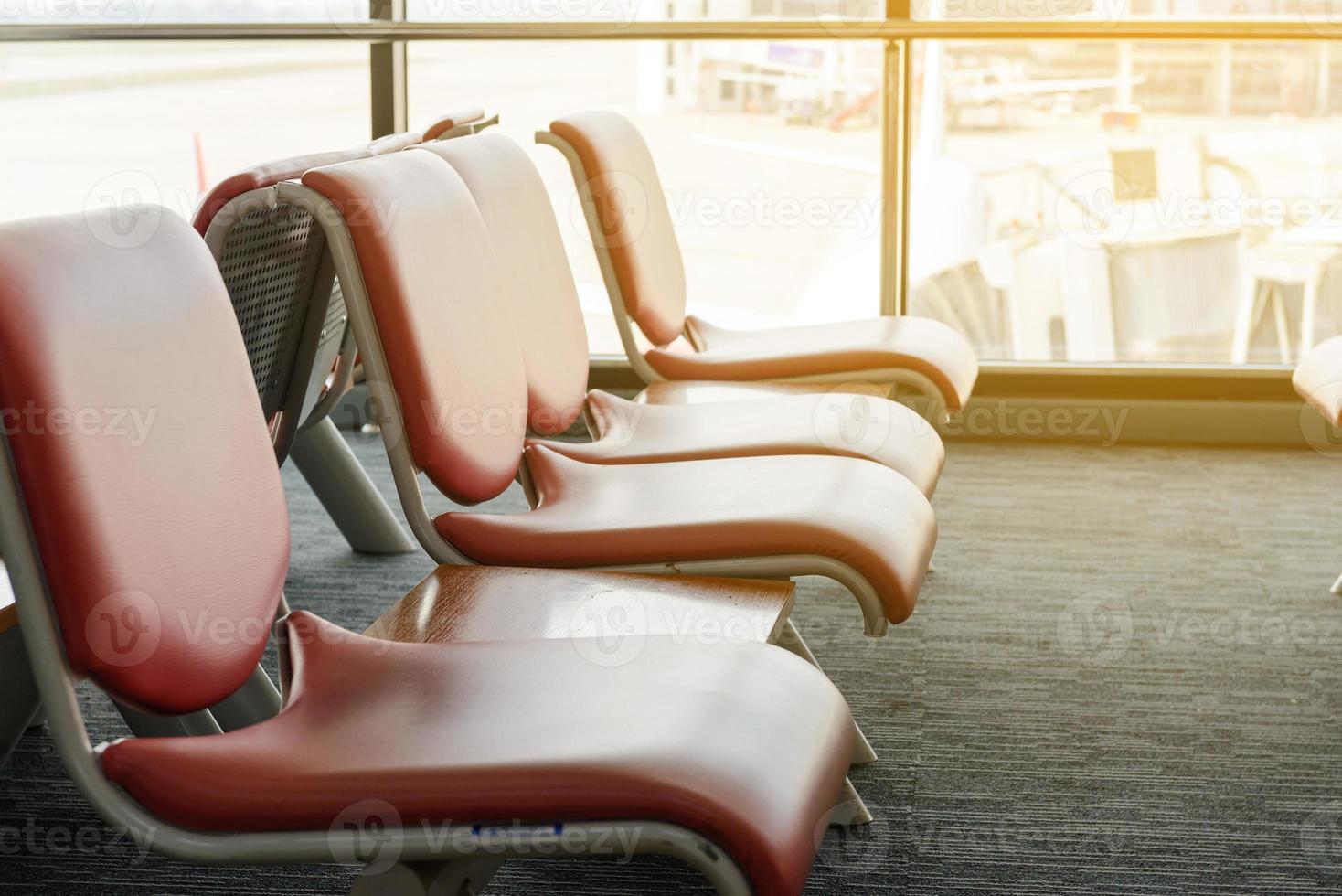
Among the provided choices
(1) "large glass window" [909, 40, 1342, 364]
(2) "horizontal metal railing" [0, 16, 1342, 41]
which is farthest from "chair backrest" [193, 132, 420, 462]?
(1) "large glass window" [909, 40, 1342, 364]

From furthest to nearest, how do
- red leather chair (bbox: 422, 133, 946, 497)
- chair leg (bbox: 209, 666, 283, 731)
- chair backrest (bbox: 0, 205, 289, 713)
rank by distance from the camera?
red leather chair (bbox: 422, 133, 946, 497) → chair leg (bbox: 209, 666, 283, 731) → chair backrest (bbox: 0, 205, 289, 713)

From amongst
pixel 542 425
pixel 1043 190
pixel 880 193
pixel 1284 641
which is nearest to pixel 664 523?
pixel 542 425

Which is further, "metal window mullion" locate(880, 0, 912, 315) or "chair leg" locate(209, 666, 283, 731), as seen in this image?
"metal window mullion" locate(880, 0, 912, 315)

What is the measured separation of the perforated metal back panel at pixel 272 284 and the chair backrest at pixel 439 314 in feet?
0.64

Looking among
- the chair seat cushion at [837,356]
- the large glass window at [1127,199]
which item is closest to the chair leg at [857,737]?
the chair seat cushion at [837,356]

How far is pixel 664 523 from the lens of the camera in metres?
1.75

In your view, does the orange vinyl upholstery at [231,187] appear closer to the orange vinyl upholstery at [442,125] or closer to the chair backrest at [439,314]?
the chair backrest at [439,314]

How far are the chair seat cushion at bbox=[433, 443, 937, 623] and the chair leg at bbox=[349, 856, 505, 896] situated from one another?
603 millimetres

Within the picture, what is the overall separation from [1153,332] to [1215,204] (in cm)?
39

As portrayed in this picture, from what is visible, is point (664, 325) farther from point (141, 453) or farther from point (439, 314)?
point (141, 453)

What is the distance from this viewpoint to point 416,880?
1136 millimetres

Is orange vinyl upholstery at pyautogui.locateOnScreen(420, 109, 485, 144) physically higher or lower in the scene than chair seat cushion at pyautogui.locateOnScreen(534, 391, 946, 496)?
higher

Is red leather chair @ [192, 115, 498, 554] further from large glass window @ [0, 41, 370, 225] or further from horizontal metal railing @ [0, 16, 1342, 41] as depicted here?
large glass window @ [0, 41, 370, 225]

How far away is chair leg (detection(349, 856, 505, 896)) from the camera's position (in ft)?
3.72
